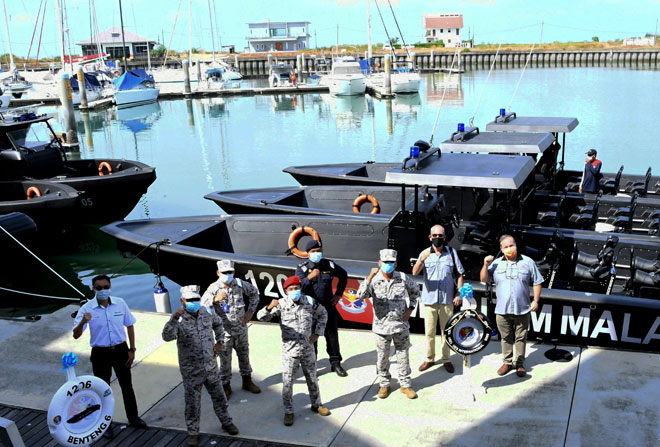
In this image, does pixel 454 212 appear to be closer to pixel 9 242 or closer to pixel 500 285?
pixel 500 285

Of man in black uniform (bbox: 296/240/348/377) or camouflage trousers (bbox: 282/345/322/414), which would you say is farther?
man in black uniform (bbox: 296/240/348/377)

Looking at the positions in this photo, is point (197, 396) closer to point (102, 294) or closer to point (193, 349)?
point (193, 349)

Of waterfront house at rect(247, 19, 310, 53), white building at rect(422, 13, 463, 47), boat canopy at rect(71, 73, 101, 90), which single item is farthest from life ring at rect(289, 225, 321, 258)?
white building at rect(422, 13, 463, 47)

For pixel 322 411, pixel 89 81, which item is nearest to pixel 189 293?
pixel 322 411

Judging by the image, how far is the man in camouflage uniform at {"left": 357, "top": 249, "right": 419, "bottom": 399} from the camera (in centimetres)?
592

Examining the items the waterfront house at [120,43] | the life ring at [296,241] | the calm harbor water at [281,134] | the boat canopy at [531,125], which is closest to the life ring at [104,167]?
the calm harbor water at [281,134]

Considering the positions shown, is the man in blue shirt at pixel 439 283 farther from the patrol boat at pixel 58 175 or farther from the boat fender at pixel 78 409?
the patrol boat at pixel 58 175

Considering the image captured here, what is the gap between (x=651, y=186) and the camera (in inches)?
518

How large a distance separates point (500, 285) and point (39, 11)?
208 ft

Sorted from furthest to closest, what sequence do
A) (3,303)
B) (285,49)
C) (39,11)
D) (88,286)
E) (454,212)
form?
(285,49)
(39,11)
(88,286)
(3,303)
(454,212)

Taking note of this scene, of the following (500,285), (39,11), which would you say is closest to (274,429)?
(500,285)

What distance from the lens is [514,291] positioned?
6145 millimetres

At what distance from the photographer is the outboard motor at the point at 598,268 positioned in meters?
7.60

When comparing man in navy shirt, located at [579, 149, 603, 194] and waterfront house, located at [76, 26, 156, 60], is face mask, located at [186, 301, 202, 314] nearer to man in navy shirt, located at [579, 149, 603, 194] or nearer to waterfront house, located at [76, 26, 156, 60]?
man in navy shirt, located at [579, 149, 603, 194]
